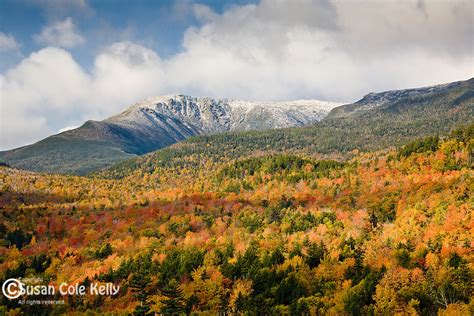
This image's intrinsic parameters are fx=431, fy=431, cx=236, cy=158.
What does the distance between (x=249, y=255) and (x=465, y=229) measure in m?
63.2

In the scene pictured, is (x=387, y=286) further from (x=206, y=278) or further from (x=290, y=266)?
(x=206, y=278)

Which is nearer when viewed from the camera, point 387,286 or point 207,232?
point 387,286

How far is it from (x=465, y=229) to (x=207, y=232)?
112 metres

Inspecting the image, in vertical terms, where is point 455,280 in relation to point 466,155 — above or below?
below

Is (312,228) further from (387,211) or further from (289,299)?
(289,299)

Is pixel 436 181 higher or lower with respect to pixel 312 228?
higher

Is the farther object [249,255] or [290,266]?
[249,255]

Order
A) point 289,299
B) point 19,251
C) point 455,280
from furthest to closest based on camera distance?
point 19,251
point 289,299
point 455,280

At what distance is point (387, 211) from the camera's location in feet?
552

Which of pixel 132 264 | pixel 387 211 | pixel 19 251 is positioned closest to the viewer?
pixel 132 264


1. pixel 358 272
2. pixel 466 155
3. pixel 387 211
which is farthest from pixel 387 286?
pixel 466 155

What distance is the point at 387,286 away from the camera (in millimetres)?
99125

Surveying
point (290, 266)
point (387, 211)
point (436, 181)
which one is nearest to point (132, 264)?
point (290, 266)

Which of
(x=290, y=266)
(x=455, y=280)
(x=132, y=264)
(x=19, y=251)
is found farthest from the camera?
(x=19, y=251)
